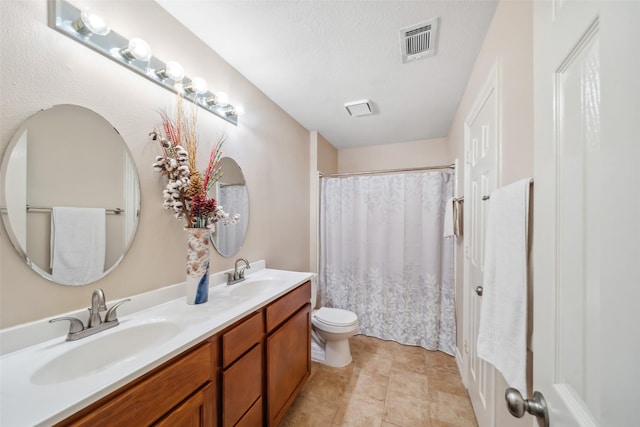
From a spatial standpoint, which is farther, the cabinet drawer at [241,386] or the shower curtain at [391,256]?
the shower curtain at [391,256]

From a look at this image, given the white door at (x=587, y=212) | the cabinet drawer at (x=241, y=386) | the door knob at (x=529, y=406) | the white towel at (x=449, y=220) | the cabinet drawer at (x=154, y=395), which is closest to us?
the white door at (x=587, y=212)

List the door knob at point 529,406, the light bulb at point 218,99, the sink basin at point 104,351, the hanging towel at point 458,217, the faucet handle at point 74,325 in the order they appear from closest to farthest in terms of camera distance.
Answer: the door knob at point 529,406 < the sink basin at point 104,351 < the faucet handle at point 74,325 < the light bulb at point 218,99 < the hanging towel at point 458,217

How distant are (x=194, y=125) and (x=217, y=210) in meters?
0.53

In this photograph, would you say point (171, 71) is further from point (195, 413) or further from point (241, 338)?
point (195, 413)

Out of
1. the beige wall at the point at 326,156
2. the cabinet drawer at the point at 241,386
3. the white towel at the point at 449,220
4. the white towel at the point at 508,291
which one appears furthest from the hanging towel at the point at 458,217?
the cabinet drawer at the point at 241,386

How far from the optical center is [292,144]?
2527mm

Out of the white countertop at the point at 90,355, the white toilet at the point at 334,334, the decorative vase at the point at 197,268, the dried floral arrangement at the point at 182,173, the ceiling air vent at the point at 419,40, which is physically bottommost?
the white toilet at the point at 334,334

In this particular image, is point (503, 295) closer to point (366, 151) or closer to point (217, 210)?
point (217, 210)

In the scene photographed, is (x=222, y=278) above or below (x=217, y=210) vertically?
below

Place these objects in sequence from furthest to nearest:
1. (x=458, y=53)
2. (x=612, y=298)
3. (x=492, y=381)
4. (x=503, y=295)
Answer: (x=458, y=53) → (x=492, y=381) → (x=503, y=295) → (x=612, y=298)

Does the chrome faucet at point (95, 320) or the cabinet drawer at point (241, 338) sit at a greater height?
the chrome faucet at point (95, 320)

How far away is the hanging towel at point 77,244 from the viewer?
910mm

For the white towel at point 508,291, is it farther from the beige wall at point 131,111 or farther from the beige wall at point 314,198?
the beige wall at point 314,198

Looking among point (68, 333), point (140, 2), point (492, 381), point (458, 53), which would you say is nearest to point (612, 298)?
point (492, 381)
